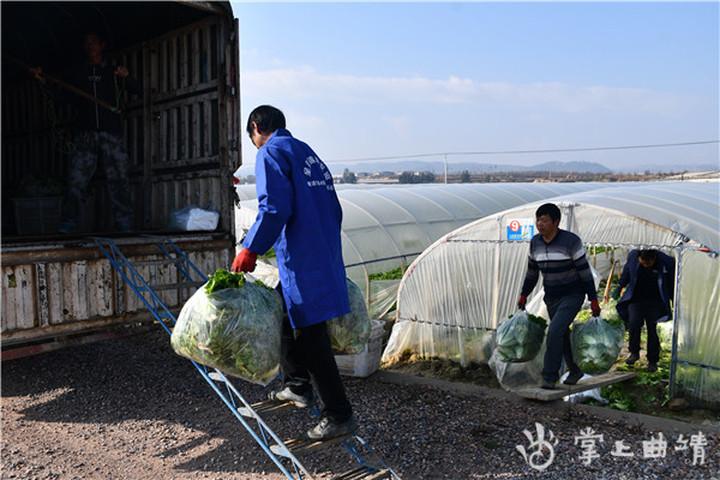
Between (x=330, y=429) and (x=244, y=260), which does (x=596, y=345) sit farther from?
(x=244, y=260)

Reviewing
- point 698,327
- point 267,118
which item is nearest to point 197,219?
point 267,118

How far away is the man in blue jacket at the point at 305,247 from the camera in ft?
12.8

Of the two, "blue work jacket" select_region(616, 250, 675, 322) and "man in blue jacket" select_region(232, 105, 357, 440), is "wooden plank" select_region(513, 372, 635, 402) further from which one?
"man in blue jacket" select_region(232, 105, 357, 440)

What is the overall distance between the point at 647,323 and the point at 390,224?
7030 millimetres

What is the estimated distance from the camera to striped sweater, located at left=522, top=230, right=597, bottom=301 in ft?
21.6

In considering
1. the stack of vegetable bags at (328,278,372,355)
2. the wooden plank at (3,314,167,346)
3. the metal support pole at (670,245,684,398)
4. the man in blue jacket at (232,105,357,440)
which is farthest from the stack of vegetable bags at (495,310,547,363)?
the wooden plank at (3,314,167,346)

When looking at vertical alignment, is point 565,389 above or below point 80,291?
below

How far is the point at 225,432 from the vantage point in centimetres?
595

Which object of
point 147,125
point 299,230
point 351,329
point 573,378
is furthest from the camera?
point 147,125

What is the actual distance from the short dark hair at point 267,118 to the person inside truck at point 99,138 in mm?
4106

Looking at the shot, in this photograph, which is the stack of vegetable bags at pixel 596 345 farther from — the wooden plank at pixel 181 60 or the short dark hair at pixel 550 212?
the wooden plank at pixel 181 60

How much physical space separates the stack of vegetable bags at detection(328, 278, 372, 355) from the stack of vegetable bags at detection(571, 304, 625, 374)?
3376 millimetres

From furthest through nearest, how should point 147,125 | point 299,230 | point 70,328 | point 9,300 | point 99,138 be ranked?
point 147,125 < point 99,138 < point 70,328 < point 9,300 < point 299,230

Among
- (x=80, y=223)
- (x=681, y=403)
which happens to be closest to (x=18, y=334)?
(x=80, y=223)
